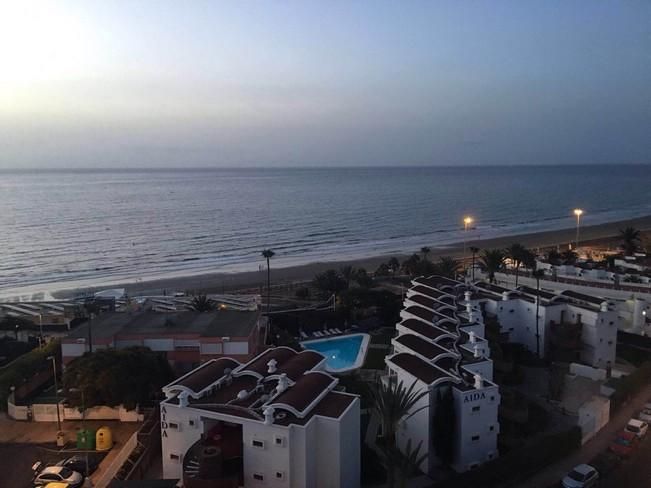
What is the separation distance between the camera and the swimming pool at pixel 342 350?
3002cm

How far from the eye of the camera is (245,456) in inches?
653

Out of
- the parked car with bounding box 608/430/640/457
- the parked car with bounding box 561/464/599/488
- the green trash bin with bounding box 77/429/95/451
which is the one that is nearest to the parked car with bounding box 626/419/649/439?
the parked car with bounding box 608/430/640/457

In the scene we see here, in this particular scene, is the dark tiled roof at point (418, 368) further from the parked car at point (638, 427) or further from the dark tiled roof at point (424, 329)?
the parked car at point (638, 427)

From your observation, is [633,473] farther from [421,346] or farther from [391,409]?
[391,409]

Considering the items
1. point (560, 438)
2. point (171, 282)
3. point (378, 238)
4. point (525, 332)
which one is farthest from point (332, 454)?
point (378, 238)

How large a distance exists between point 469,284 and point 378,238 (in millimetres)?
50161

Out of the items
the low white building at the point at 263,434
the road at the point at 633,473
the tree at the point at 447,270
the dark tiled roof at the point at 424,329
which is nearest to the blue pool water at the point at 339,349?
the dark tiled roof at the point at 424,329

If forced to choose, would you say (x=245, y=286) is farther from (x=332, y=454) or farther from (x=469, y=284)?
(x=332, y=454)

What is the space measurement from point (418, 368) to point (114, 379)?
38.7ft

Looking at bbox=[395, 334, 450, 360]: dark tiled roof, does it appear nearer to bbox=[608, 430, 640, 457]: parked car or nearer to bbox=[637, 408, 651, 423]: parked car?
bbox=[608, 430, 640, 457]: parked car

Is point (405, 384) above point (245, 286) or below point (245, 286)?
above

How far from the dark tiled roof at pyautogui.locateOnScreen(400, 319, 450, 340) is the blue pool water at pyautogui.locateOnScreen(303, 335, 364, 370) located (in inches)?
204

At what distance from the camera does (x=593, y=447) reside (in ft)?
66.8

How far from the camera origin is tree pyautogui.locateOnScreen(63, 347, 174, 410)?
21891 mm
